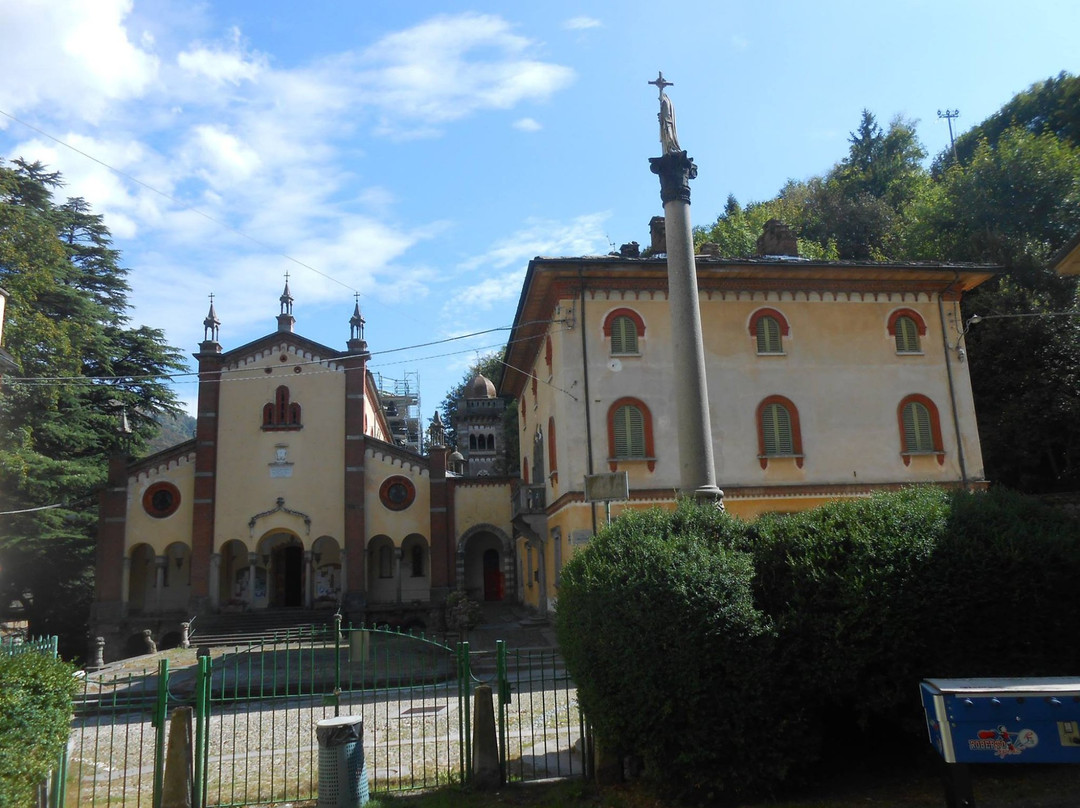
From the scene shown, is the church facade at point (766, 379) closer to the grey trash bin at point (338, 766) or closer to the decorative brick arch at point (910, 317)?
the decorative brick arch at point (910, 317)

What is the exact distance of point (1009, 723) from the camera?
18.7ft

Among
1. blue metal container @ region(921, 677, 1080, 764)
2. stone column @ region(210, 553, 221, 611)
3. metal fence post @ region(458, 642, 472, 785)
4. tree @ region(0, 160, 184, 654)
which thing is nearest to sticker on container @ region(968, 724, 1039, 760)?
blue metal container @ region(921, 677, 1080, 764)

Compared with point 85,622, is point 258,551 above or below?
above

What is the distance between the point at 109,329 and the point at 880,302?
Result: 1302 inches

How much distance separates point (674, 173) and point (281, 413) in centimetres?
2454

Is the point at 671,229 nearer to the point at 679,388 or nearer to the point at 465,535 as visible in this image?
the point at 679,388

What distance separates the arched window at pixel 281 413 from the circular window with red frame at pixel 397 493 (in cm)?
444

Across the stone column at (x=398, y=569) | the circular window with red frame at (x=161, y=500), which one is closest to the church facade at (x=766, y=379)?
the stone column at (x=398, y=569)

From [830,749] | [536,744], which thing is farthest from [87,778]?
[830,749]

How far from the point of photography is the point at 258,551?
Answer: 32344 millimetres

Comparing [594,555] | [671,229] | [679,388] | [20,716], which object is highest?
[671,229]

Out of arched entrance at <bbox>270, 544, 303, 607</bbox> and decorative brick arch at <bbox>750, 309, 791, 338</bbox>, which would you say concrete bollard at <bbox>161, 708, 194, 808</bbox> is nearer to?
decorative brick arch at <bbox>750, 309, 791, 338</bbox>

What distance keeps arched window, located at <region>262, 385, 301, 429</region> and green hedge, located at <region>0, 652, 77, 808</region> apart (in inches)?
1056

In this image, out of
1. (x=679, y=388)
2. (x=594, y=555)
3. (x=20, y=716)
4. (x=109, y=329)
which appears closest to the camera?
(x=20, y=716)
